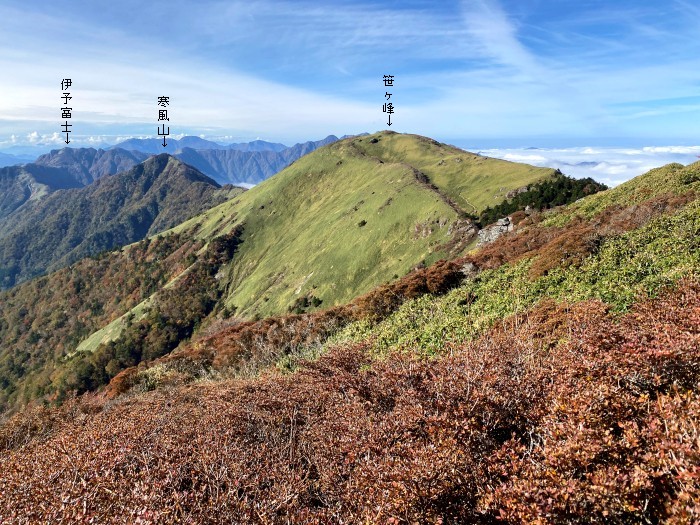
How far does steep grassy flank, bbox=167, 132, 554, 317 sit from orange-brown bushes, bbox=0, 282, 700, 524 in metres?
75.1

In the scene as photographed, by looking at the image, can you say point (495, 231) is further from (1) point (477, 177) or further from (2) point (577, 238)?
(1) point (477, 177)

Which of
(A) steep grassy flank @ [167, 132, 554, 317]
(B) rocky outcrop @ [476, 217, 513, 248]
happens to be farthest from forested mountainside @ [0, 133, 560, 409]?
(B) rocky outcrop @ [476, 217, 513, 248]

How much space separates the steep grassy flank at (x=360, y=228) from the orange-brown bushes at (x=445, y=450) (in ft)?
246

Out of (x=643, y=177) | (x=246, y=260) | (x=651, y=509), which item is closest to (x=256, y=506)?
(x=651, y=509)

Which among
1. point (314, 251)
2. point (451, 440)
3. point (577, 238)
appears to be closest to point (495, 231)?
point (577, 238)

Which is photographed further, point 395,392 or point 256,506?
point 395,392

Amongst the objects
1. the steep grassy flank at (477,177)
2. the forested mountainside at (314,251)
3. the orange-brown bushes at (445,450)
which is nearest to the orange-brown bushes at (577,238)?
the orange-brown bushes at (445,450)

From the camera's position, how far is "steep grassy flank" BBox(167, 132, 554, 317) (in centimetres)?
10419

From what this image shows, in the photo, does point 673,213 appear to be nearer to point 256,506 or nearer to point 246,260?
point 256,506

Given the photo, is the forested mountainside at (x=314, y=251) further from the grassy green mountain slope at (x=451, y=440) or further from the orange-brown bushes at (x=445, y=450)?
the orange-brown bushes at (x=445, y=450)

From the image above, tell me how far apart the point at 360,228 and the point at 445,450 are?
118m

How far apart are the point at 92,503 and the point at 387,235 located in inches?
4144

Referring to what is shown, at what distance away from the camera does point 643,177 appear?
173 feet

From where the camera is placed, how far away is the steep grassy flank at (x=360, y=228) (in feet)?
342
